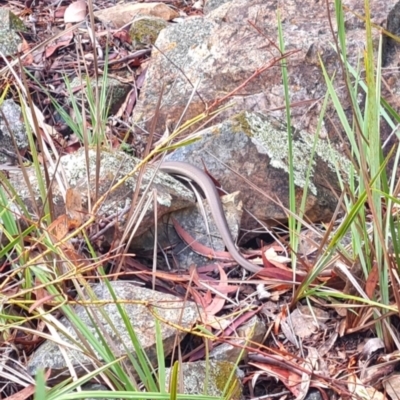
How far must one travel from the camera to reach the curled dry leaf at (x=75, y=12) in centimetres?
393

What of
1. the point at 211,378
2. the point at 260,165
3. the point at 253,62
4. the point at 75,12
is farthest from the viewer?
the point at 75,12

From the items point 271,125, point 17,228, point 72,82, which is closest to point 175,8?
point 72,82

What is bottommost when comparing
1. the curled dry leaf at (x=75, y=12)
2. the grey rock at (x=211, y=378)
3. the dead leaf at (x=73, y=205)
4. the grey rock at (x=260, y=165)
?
the grey rock at (x=211, y=378)

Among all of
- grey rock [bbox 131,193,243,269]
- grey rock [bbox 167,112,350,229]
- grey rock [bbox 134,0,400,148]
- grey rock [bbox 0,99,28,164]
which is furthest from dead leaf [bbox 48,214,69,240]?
grey rock [bbox 134,0,400,148]

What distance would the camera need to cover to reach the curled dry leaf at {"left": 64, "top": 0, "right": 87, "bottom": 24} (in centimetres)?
393

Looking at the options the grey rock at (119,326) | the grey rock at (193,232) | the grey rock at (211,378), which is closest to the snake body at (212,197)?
the grey rock at (193,232)

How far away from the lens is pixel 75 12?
156 inches

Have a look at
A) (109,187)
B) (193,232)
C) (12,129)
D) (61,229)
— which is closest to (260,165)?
(193,232)

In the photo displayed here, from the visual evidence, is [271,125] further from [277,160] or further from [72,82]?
[72,82]

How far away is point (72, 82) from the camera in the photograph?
11.0 ft

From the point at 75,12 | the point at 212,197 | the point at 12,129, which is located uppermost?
the point at 75,12

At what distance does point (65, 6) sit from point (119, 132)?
1.47 meters

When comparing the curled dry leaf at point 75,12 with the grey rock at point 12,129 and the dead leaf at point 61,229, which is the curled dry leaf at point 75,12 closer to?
the grey rock at point 12,129

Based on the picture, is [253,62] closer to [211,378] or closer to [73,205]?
[73,205]
